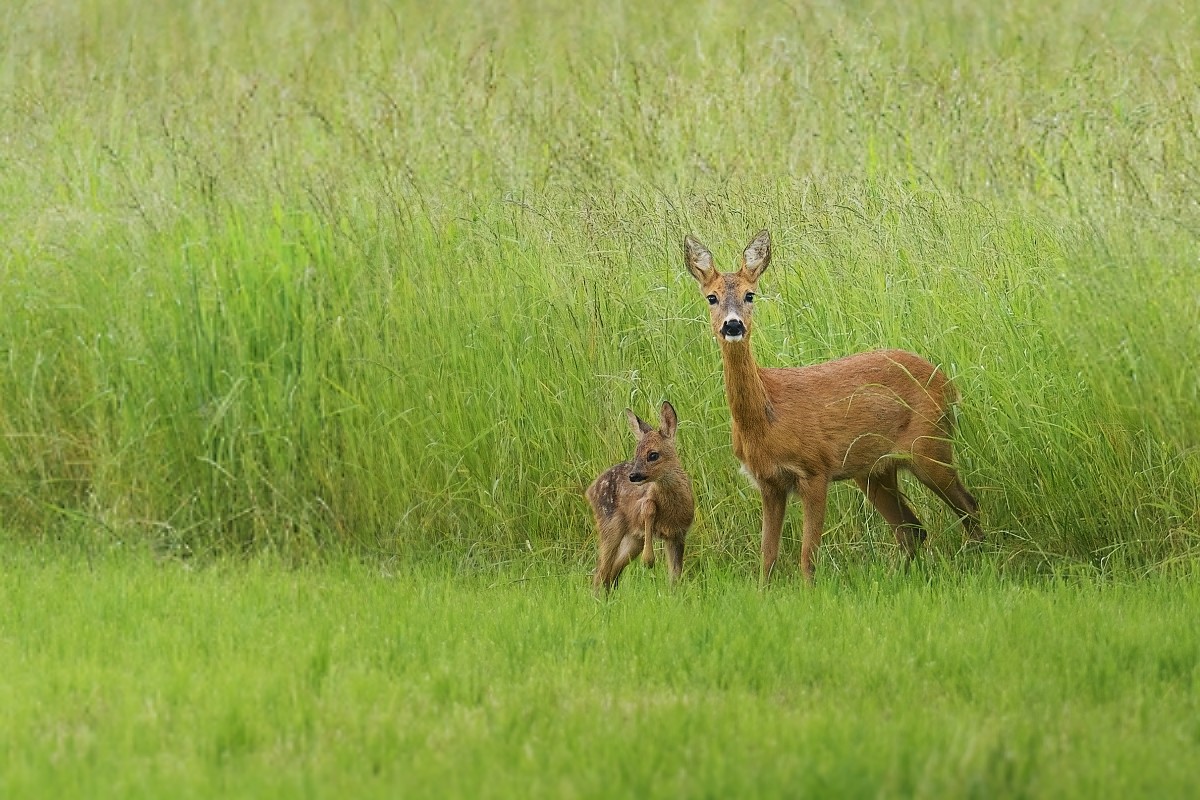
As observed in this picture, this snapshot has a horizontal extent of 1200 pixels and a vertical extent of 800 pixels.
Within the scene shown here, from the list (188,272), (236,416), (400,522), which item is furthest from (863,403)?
(188,272)

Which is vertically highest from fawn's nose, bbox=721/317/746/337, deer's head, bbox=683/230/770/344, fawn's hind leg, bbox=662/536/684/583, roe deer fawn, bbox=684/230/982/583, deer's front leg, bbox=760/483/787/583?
deer's head, bbox=683/230/770/344

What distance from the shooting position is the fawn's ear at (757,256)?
752cm

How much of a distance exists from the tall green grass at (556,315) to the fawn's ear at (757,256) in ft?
3.18

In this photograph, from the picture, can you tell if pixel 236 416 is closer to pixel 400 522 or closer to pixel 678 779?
pixel 400 522

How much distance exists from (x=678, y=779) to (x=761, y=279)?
15.3 feet

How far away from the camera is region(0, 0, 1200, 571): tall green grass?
778 centimetres

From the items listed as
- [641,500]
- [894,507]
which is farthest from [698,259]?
[894,507]

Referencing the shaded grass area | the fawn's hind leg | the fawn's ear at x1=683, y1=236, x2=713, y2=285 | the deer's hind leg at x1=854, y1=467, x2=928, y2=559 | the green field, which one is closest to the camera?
the shaded grass area

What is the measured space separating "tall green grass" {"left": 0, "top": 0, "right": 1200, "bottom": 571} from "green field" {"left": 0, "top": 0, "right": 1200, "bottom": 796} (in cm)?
3

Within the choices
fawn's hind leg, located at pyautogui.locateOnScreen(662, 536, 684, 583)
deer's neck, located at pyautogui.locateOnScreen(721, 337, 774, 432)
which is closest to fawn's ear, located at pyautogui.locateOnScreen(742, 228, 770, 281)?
deer's neck, located at pyautogui.locateOnScreen(721, 337, 774, 432)

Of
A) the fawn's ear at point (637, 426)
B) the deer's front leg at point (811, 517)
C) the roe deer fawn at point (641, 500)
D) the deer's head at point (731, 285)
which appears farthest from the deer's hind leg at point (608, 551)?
the deer's head at point (731, 285)

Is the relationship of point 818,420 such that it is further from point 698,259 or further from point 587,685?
point 587,685

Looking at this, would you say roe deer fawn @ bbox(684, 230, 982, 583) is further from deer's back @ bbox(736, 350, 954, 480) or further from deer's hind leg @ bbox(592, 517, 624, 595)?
deer's hind leg @ bbox(592, 517, 624, 595)

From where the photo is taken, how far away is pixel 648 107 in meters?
11.0
